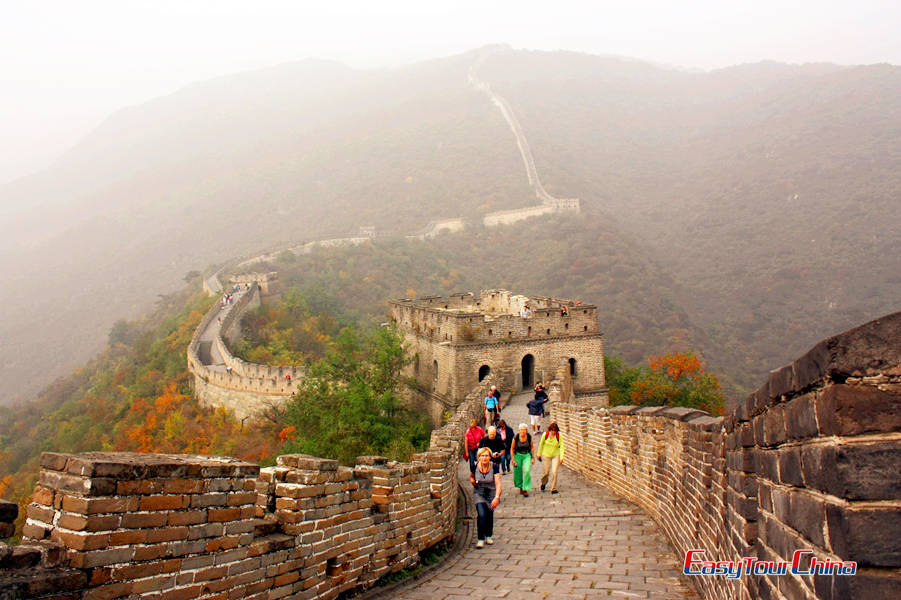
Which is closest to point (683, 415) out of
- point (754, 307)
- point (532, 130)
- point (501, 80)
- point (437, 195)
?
point (754, 307)

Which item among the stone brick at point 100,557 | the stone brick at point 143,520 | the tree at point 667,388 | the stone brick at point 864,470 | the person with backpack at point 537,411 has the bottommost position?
the stone brick at point 100,557

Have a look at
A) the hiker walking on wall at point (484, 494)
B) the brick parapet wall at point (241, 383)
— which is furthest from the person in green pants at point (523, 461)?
the brick parapet wall at point (241, 383)

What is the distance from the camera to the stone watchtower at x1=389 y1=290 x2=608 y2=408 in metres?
23.4

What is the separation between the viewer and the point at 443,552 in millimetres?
7285

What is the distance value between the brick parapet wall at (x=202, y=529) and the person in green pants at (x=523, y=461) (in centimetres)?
412

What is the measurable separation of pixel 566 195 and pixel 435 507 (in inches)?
3234

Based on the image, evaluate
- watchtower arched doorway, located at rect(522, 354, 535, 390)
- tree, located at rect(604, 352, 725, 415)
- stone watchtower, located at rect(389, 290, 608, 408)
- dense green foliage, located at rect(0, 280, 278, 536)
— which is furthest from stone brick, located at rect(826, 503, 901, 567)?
tree, located at rect(604, 352, 725, 415)

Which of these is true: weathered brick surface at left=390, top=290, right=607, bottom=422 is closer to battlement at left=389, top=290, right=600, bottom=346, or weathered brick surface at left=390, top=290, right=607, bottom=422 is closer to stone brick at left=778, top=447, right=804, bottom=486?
battlement at left=389, top=290, right=600, bottom=346

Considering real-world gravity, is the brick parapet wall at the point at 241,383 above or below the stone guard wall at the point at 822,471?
above

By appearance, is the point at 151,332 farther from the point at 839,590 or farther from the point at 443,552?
the point at 839,590

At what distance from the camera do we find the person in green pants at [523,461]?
1000cm

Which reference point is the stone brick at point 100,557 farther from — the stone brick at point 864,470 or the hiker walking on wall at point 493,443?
the hiker walking on wall at point 493,443

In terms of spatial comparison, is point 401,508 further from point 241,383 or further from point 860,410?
point 241,383

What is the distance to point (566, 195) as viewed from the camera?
3371 inches
